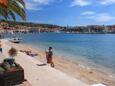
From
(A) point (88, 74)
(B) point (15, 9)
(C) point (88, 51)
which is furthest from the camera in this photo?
(C) point (88, 51)

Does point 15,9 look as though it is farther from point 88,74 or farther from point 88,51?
point 88,51

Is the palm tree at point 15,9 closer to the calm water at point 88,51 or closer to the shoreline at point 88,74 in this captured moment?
the shoreline at point 88,74

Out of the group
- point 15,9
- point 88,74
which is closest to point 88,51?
point 88,74

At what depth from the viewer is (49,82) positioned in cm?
1175

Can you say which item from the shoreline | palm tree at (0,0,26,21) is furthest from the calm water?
palm tree at (0,0,26,21)

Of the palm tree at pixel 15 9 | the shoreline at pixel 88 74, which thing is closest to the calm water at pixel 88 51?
the shoreline at pixel 88 74

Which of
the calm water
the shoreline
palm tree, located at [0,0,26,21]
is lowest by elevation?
the calm water

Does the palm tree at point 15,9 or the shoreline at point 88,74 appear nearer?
the palm tree at point 15,9

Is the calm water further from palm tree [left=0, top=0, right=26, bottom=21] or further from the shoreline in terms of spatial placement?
palm tree [left=0, top=0, right=26, bottom=21]

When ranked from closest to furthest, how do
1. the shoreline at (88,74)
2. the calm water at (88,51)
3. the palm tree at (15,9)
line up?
the palm tree at (15,9), the shoreline at (88,74), the calm water at (88,51)

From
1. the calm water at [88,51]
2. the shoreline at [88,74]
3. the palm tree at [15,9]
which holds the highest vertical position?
the palm tree at [15,9]

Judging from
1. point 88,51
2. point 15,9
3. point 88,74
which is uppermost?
point 15,9

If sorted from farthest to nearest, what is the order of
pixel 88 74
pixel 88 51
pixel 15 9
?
pixel 88 51, pixel 88 74, pixel 15 9

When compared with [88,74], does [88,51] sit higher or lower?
lower
